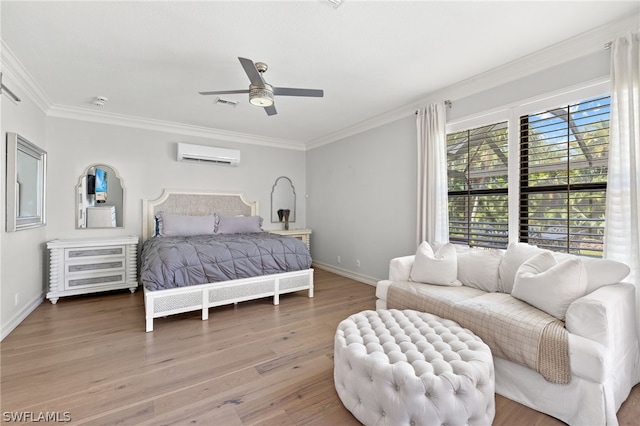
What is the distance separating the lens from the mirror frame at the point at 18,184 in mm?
2748

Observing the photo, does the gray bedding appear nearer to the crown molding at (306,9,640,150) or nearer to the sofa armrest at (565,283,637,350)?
the crown molding at (306,9,640,150)

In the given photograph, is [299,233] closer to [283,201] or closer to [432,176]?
[283,201]

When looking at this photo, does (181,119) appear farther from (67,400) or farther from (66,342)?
(67,400)

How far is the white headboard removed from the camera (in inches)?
185

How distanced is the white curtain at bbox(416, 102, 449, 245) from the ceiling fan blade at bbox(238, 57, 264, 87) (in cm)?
212

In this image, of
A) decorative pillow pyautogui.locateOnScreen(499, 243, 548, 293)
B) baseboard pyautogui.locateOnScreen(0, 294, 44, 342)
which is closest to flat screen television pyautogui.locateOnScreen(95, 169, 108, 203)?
baseboard pyautogui.locateOnScreen(0, 294, 44, 342)

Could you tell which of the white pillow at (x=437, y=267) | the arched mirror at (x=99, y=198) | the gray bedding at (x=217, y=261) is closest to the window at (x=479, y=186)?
the white pillow at (x=437, y=267)

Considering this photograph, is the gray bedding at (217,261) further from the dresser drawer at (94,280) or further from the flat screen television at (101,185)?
the flat screen television at (101,185)

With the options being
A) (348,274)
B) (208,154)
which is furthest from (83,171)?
(348,274)

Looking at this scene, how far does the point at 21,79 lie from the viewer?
9.85 ft

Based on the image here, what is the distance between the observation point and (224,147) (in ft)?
17.6

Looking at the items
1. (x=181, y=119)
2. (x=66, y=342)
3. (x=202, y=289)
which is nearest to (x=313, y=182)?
(x=181, y=119)

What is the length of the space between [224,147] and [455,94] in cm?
388

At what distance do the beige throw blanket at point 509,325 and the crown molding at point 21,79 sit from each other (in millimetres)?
4241
